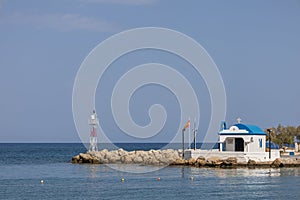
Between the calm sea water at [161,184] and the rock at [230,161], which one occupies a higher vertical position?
the rock at [230,161]

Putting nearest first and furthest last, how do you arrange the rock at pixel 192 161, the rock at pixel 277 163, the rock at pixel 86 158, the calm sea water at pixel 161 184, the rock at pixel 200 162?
the calm sea water at pixel 161 184 → the rock at pixel 277 163 → the rock at pixel 200 162 → the rock at pixel 192 161 → the rock at pixel 86 158

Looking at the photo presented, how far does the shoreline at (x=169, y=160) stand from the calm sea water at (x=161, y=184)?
2.32 meters

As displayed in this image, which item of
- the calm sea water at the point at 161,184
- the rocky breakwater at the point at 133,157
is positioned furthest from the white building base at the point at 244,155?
the rocky breakwater at the point at 133,157

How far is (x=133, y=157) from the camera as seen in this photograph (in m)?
75.9

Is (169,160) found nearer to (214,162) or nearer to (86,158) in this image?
(214,162)

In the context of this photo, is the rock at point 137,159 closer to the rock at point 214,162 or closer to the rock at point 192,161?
the rock at point 192,161

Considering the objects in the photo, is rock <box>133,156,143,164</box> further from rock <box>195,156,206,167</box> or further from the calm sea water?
the calm sea water

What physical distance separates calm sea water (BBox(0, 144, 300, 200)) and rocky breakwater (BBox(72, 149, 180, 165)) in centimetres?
791

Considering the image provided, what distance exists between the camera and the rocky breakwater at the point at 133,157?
71.8m

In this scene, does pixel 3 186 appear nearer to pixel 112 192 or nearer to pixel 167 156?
pixel 112 192

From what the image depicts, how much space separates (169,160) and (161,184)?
21350mm

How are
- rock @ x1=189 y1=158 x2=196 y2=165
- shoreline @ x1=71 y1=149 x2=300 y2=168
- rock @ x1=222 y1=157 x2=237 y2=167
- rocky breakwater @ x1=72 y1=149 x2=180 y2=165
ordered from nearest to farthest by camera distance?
1. shoreline @ x1=71 y1=149 x2=300 y2=168
2. rock @ x1=222 y1=157 x2=237 y2=167
3. rock @ x1=189 y1=158 x2=196 y2=165
4. rocky breakwater @ x1=72 y1=149 x2=180 y2=165

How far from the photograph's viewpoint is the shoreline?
6391 cm

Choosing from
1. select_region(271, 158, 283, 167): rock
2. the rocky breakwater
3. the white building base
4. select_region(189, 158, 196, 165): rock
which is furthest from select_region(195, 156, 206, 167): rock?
select_region(271, 158, 283, 167): rock
